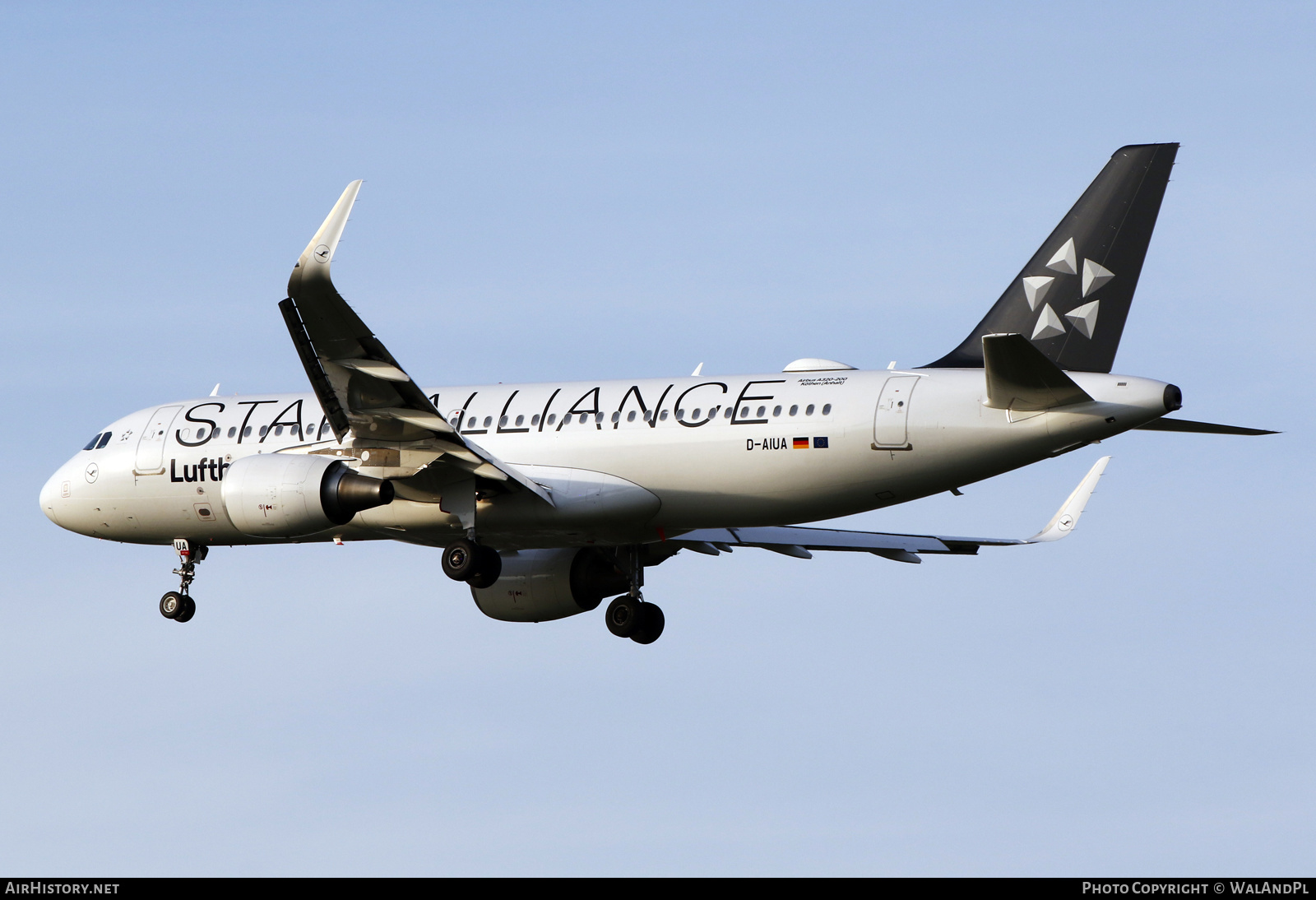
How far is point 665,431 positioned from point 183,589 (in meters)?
10.5

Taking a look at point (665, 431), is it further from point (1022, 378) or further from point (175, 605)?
point (175, 605)

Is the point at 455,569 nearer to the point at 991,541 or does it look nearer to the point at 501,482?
the point at 501,482

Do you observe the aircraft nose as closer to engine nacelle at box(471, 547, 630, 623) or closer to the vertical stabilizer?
engine nacelle at box(471, 547, 630, 623)

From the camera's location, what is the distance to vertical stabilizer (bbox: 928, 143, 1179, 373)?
25812mm

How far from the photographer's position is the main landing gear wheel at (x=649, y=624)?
30953 mm

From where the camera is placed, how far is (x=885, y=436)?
25.6 meters

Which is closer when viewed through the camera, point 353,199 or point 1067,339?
point 353,199

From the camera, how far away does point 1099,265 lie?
26062mm

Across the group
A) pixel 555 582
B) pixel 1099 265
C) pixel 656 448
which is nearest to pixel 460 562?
pixel 656 448
